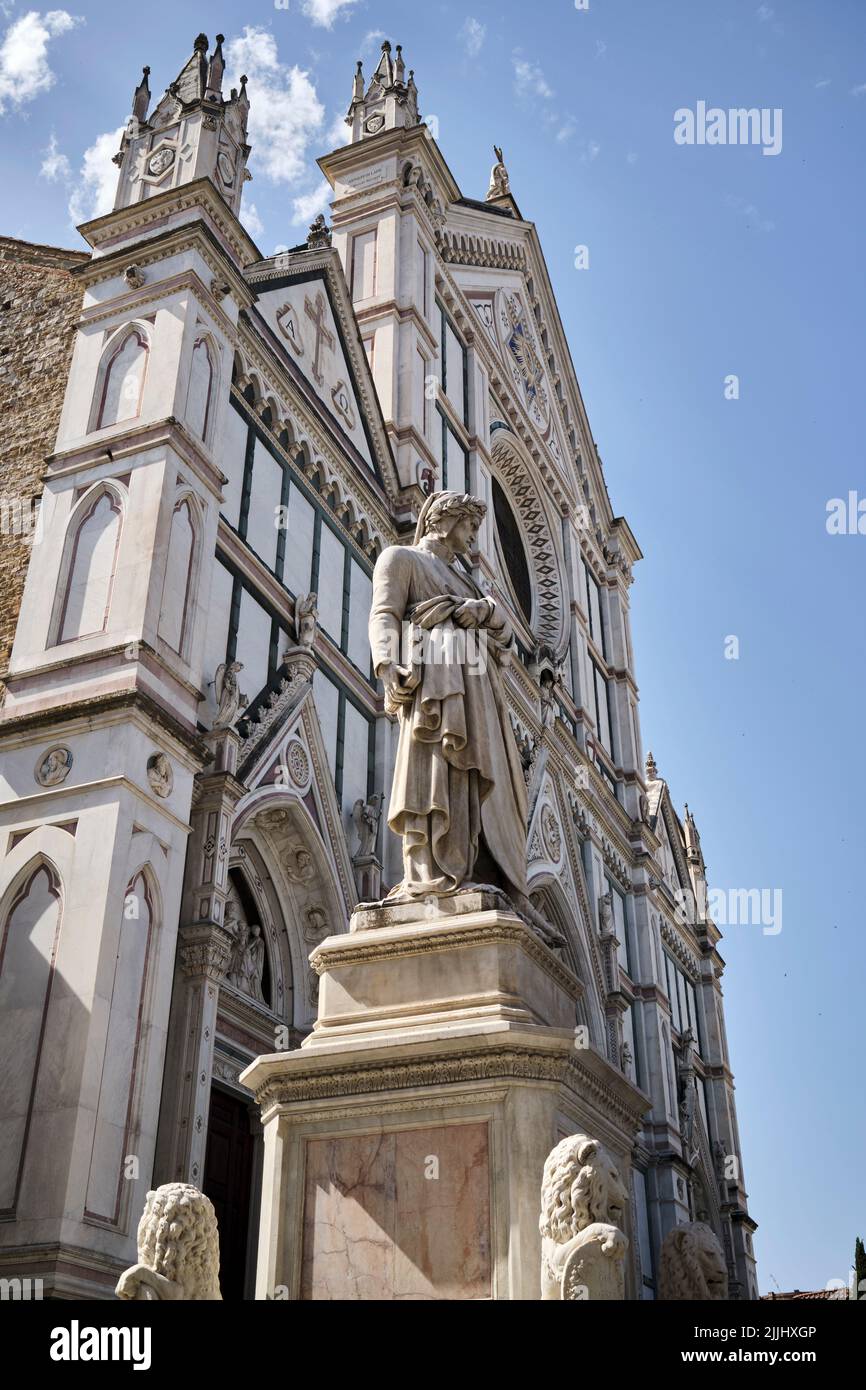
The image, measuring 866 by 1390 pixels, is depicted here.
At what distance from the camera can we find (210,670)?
12930mm

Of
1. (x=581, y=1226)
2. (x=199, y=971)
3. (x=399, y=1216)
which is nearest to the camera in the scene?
(x=581, y=1226)

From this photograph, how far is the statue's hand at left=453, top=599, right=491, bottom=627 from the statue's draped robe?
37 millimetres

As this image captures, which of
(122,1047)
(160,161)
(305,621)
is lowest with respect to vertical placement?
(122,1047)

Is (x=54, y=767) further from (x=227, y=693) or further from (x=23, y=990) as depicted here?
(x=227, y=693)

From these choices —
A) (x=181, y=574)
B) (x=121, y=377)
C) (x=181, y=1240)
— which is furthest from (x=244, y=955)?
(x=181, y=1240)

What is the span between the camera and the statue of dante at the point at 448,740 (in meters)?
6.55

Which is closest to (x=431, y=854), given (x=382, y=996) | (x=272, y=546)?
(x=382, y=996)

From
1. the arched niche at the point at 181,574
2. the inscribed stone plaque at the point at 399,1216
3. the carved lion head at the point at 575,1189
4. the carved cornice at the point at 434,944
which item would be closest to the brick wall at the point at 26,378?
the arched niche at the point at 181,574

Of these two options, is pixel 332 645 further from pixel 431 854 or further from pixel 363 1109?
pixel 363 1109

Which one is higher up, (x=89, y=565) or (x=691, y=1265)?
(x=89, y=565)

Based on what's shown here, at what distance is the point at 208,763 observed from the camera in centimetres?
1186

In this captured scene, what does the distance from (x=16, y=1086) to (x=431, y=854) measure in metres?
4.69

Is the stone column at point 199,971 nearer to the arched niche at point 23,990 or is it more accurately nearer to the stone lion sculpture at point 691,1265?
the arched niche at point 23,990

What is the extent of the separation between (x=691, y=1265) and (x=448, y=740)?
2621 mm
